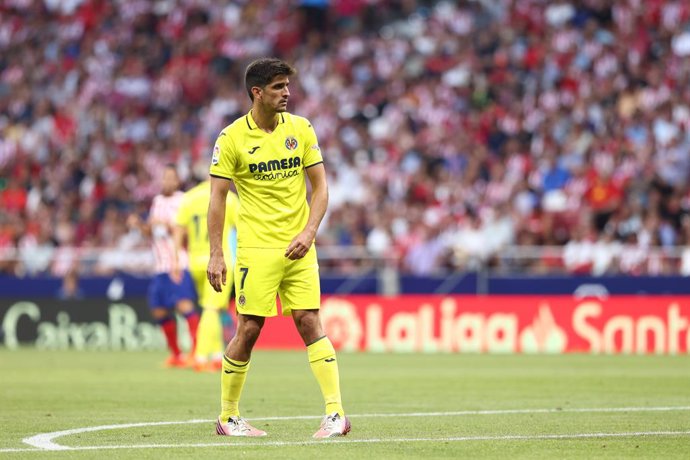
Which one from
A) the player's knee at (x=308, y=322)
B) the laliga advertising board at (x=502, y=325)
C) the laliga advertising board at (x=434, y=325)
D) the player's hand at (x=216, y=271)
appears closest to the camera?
the player's hand at (x=216, y=271)

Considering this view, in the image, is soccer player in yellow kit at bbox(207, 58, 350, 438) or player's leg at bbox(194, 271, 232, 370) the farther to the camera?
player's leg at bbox(194, 271, 232, 370)

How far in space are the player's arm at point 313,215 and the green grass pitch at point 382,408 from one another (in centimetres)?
123

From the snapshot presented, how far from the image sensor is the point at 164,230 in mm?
18328

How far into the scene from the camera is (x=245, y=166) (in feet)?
31.0

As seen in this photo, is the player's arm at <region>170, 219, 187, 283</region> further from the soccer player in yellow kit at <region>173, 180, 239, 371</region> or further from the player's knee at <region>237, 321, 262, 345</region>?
the player's knee at <region>237, 321, 262, 345</region>

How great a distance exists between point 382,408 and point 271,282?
2.95 m

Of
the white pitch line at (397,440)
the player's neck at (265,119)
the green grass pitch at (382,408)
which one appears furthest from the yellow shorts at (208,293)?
the white pitch line at (397,440)

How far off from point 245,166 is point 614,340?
14.1 meters

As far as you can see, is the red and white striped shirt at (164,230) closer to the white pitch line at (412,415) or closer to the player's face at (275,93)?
the white pitch line at (412,415)

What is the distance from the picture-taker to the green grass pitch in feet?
28.3

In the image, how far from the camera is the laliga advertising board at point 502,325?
72.7ft

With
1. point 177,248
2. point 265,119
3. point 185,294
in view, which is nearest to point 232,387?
point 265,119

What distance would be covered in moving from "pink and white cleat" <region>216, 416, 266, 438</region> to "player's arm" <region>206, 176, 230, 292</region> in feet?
2.92

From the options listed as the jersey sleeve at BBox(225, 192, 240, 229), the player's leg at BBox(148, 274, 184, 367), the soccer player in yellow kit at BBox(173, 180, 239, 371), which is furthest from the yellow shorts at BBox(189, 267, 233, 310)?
the player's leg at BBox(148, 274, 184, 367)
